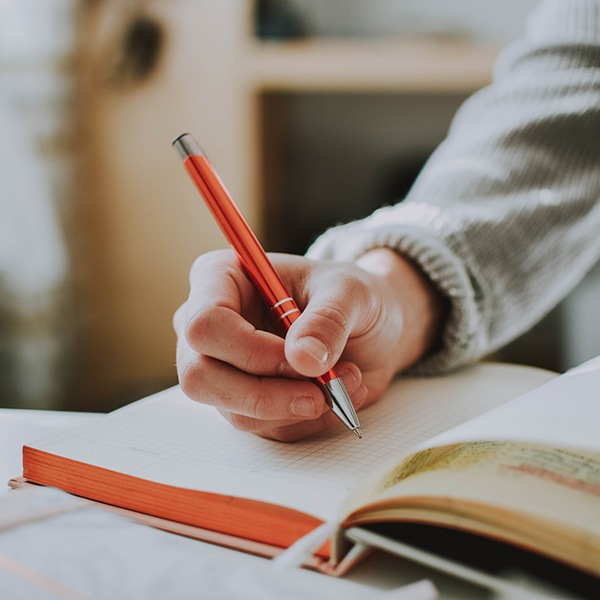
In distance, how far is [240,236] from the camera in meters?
0.40

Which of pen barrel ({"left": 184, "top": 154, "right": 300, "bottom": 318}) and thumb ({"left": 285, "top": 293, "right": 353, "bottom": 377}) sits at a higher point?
pen barrel ({"left": 184, "top": 154, "right": 300, "bottom": 318})

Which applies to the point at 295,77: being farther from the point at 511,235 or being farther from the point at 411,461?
the point at 411,461

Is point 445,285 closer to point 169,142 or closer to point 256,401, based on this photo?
point 256,401

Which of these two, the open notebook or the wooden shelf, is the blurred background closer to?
the wooden shelf

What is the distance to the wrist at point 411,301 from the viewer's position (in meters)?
0.49

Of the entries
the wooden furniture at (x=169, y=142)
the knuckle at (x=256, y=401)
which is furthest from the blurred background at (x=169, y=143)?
the knuckle at (x=256, y=401)

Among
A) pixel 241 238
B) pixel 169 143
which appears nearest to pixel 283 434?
pixel 241 238

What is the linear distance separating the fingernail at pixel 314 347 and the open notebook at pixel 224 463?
5 cm

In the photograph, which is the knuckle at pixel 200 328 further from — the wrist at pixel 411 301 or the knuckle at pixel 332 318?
the wrist at pixel 411 301

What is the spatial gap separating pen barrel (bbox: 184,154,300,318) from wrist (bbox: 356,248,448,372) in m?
0.11

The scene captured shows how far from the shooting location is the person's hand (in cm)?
35

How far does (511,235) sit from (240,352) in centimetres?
30

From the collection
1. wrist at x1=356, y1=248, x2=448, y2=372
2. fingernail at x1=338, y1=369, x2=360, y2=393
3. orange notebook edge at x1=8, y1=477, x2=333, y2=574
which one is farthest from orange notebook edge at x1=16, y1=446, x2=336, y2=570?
wrist at x1=356, y1=248, x2=448, y2=372

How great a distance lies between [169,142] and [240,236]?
1.09m
